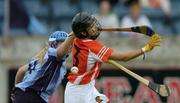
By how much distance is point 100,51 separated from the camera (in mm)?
7945

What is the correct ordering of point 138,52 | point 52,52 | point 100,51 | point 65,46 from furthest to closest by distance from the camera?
point 52,52, point 65,46, point 100,51, point 138,52

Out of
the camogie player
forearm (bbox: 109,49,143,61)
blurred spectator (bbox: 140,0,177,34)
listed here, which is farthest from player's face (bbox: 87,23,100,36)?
blurred spectator (bbox: 140,0,177,34)

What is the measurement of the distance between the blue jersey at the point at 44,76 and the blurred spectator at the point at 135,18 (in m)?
4.61

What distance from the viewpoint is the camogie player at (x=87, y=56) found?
7.93 m

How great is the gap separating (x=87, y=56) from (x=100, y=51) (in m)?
0.15

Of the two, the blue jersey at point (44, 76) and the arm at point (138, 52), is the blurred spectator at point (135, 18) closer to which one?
the blue jersey at point (44, 76)

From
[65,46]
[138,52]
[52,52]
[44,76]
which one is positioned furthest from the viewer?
[44,76]

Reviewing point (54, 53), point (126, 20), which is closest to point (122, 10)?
point (126, 20)

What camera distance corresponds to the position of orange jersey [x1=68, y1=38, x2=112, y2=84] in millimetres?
7945

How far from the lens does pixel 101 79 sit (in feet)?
40.4

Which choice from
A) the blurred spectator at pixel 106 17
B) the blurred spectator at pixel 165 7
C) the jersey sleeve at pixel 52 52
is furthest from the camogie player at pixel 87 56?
the blurred spectator at pixel 165 7

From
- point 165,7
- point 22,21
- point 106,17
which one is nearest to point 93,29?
point 106,17

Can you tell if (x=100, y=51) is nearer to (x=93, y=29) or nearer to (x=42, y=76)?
(x=93, y=29)

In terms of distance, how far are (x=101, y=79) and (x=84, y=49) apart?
170 inches
